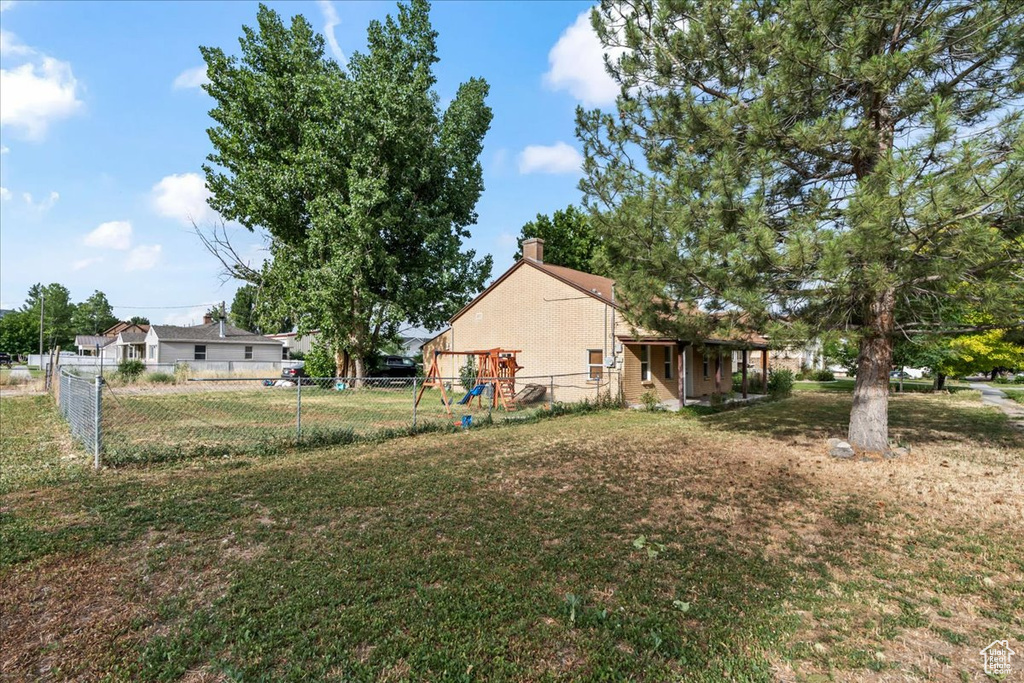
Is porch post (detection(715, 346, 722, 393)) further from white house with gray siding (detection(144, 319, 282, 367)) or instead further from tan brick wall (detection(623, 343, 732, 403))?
white house with gray siding (detection(144, 319, 282, 367))

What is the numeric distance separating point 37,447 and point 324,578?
27.9 feet

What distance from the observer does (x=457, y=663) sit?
2982 millimetres

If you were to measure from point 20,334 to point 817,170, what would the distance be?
260 feet

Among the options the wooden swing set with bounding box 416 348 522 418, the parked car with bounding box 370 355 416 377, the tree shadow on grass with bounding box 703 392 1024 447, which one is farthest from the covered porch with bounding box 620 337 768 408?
the parked car with bounding box 370 355 416 377

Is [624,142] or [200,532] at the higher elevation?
[624,142]

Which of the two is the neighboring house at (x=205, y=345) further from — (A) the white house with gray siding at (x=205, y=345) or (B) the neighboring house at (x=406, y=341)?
(B) the neighboring house at (x=406, y=341)

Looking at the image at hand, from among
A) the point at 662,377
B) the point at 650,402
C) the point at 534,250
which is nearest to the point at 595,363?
the point at 650,402

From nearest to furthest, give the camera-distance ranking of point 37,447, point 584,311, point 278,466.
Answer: point 278,466 → point 37,447 → point 584,311

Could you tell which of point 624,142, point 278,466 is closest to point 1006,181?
point 624,142

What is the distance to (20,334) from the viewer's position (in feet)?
191

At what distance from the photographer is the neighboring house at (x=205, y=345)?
36594mm

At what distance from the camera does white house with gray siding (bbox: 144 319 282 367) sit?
36531 mm

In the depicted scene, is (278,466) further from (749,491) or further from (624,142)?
(624,142)

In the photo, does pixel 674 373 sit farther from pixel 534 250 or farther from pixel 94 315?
pixel 94 315
